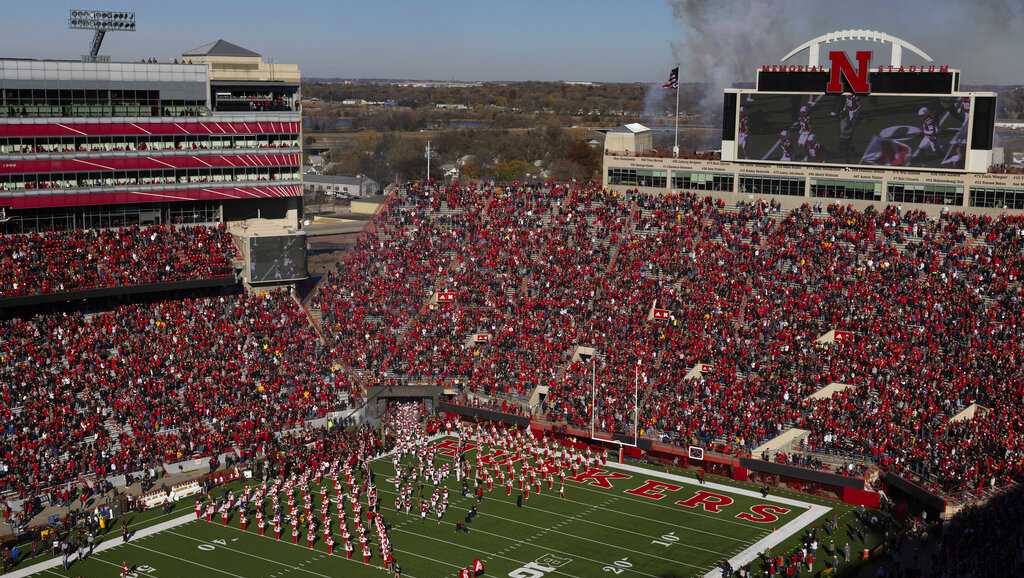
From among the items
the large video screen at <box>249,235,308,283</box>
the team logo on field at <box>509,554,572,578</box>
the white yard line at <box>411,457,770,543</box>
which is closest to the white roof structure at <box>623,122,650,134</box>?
the large video screen at <box>249,235,308,283</box>

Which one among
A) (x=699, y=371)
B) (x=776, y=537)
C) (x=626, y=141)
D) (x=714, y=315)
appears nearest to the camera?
(x=776, y=537)

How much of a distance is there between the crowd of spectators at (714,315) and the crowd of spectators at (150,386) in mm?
2681

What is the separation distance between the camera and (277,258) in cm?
3809

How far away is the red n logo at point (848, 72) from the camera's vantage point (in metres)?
37.1

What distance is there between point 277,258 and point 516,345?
27.7 feet

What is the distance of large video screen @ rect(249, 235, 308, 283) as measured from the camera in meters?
37.7

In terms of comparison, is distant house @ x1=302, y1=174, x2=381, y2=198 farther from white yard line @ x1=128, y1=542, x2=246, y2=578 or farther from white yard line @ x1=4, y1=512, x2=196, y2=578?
white yard line @ x1=128, y1=542, x2=246, y2=578

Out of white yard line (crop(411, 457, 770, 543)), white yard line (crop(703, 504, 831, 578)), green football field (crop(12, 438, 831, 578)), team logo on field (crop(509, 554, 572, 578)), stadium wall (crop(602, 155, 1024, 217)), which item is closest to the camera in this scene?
team logo on field (crop(509, 554, 572, 578))

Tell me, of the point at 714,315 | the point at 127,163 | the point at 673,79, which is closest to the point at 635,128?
the point at 673,79

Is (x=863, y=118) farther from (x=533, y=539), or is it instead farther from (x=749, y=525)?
(x=533, y=539)

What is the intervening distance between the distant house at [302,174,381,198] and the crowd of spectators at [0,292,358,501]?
5318cm

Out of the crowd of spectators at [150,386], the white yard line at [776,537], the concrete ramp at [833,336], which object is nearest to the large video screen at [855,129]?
the concrete ramp at [833,336]

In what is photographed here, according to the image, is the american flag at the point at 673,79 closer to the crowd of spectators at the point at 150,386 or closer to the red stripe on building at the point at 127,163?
the red stripe on building at the point at 127,163

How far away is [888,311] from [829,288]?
215 cm
